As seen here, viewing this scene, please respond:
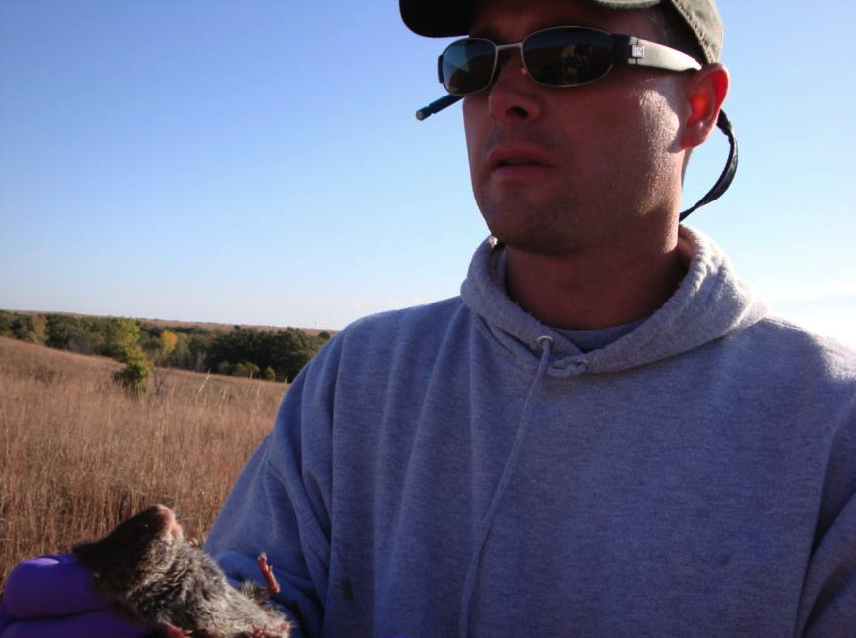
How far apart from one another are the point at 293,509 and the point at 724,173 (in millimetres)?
1761

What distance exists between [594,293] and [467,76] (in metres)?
0.73

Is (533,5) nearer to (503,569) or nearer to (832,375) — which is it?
(832,375)

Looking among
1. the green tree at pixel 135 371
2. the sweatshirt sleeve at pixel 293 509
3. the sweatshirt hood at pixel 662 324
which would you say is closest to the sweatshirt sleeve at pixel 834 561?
the sweatshirt hood at pixel 662 324

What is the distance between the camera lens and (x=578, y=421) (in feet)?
5.38

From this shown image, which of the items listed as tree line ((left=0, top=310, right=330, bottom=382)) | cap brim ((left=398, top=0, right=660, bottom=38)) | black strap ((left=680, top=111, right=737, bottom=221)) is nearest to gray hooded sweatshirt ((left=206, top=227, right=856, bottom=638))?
black strap ((left=680, top=111, right=737, bottom=221))

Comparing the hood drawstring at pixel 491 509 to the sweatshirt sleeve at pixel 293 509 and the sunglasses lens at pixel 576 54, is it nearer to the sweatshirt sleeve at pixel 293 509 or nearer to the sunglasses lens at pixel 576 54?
the sweatshirt sleeve at pixel 293 509

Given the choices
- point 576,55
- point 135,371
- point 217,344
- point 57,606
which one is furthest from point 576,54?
point 217,344

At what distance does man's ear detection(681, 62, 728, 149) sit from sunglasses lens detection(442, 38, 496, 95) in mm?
587

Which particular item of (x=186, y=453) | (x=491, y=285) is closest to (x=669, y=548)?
(x=491, y=285)

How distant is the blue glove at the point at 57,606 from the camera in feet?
3.85

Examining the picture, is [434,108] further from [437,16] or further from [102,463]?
[102,463]

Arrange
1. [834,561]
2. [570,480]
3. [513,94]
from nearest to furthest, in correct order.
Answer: [834,561] → [570,480] → [513,94]

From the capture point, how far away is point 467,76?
72.2 inches

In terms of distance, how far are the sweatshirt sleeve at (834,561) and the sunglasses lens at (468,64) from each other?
1316mm
